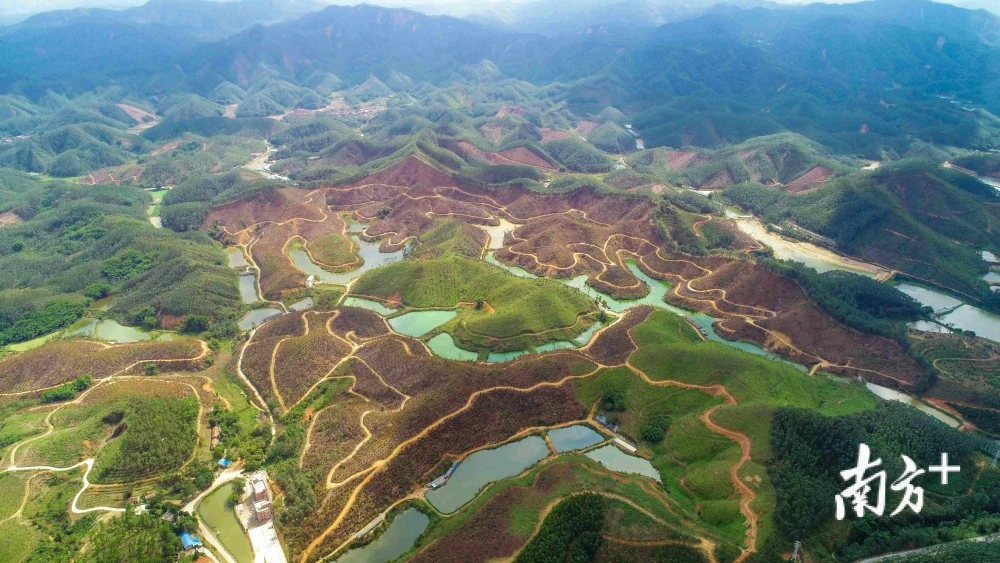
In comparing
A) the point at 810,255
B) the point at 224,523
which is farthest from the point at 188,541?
the point at 810,255

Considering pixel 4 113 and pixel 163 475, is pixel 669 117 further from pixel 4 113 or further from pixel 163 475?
pixel 4 113

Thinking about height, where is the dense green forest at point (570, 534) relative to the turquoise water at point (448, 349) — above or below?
above

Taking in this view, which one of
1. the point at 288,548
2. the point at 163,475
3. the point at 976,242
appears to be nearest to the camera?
the point at 288,548

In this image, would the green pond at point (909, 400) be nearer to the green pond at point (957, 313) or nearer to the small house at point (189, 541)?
the green pond at point (957, 313)

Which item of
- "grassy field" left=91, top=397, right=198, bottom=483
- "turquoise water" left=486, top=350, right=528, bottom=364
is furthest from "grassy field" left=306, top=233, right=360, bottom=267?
"grassy field" left=91, top=397, right=198, bottom=483

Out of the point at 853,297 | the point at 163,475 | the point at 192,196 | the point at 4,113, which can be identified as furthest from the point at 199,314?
the point at 4,113

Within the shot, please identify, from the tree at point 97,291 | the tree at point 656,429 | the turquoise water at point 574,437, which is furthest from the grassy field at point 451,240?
the tree at point 97,291

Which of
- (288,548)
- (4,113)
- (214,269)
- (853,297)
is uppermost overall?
(853,297)
